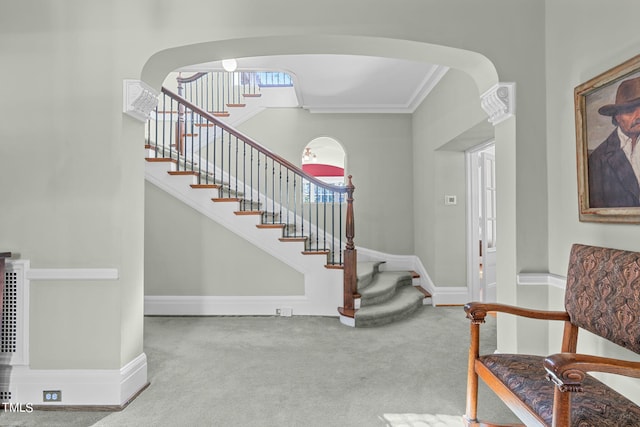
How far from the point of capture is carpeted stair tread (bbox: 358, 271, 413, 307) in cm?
408

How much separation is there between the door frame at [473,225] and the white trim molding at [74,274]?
160 inches

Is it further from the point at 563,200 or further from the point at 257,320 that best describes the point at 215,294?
the point at 563,200

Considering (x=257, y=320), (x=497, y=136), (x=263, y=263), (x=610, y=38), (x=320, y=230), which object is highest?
(x=610, y=38)

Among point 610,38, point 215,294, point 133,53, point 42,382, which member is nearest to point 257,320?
point 215,294

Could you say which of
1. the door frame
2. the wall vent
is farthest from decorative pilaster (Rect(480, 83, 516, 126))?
the wall vent

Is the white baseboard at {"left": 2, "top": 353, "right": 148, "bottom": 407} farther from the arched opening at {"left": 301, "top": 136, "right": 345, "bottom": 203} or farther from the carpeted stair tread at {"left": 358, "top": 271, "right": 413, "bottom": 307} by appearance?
the arched opening at {"left": 301, "top": 136, "right": 345, "bottom": 203}

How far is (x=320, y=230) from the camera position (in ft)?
18.7

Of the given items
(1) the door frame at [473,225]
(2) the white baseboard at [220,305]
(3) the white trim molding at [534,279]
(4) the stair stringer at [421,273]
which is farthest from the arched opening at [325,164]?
(3) the white trim molding at [534,279]

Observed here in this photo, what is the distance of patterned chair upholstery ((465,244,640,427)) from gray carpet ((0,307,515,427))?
65cm

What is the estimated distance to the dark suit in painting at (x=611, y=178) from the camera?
5.27ft

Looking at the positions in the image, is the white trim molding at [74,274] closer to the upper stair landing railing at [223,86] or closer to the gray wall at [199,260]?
the gray wall at [199,260]

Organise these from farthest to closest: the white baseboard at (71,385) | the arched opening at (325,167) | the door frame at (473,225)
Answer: the arched opening at (325,167) < the door frame at (473,225) < the white baseboard at (71,385)

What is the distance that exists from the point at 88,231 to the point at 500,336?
2924 mm

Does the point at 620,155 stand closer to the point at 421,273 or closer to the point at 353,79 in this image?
the point at 353,79
